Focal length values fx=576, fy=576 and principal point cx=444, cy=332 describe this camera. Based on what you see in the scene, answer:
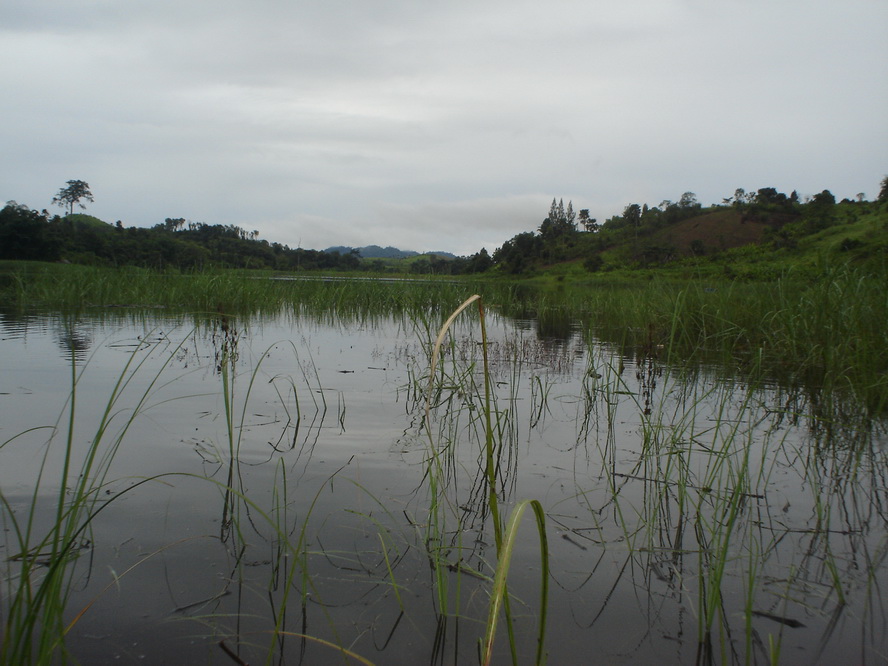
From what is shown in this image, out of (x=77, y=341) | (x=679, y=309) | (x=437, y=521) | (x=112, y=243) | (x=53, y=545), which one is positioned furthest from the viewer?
(x=112, y=243)

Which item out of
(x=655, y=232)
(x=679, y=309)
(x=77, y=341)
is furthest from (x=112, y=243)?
(x=655, y=232)

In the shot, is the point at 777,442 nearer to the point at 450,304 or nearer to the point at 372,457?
→ the point at 372,457

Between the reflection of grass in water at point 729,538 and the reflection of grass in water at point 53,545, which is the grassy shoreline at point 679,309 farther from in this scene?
the reflection of grass in water at point 53,545

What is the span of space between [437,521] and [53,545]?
1.35 metres

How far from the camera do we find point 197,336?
845cm

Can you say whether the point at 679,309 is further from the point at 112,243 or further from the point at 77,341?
the point at 112,243

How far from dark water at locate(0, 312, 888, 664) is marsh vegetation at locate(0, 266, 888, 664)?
13 millimetres

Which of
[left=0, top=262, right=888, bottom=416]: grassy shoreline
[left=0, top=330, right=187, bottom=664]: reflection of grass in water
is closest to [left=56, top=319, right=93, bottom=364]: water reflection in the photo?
[left=0, top=262, right=888, bottom=416]: grassy shoreline

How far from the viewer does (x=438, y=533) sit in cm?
251

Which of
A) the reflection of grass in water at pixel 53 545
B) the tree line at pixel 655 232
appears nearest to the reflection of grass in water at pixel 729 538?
the reflection of grass in water at pixel 53 545

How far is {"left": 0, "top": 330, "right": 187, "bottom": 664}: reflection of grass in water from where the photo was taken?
1.32 meters

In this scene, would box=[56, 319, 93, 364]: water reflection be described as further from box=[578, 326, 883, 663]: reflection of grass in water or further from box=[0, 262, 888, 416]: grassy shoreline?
box=[578, 326, 883, 663]: reflection of grass in water

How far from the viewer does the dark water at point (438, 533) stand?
186 centimetres

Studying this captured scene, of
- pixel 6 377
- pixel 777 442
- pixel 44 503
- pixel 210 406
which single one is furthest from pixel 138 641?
pixel 6 377
